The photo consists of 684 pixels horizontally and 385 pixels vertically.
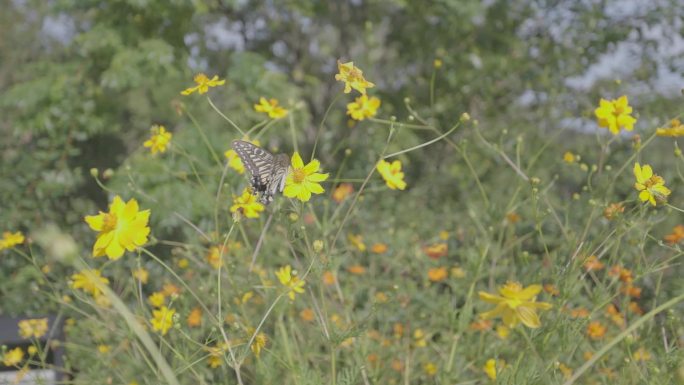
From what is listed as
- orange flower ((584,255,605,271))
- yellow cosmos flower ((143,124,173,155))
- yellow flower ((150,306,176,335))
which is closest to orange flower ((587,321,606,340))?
orange flower ((584,255,605,271))

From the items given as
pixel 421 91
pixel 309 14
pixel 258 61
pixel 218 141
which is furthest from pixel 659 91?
pixel 218 141

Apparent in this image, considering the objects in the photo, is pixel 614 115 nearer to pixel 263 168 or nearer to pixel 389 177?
pixel 389 177

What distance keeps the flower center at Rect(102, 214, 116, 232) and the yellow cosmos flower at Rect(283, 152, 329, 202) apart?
10.8 inches

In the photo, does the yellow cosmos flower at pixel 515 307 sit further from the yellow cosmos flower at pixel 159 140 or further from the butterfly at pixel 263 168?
the yellow cosmos flower at pixel 159 140

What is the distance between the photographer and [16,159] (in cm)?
349

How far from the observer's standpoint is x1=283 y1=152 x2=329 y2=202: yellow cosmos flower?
3.42ft

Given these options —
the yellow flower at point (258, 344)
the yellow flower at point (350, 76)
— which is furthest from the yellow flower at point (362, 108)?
the yellow flower at point (258, 344)

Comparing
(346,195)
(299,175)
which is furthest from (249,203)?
(346,195)

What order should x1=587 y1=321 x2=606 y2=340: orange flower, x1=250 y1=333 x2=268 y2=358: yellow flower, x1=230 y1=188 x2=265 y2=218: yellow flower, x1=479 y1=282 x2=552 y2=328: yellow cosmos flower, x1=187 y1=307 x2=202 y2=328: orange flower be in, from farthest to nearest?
x1=187 y1=307 x2=202 y2=328: orange flower, x1=587 y1=321 x2=606 y2=340: orange flower, x1=230 y1=188 x2=265 y2=218: yellow flower, x1=250 y1=333 x2=268 y2=358: yellow flower, x1=479 y1=282 x2=552 y2=328: yellow cosmos flower

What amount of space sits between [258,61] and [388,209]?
3.86 feet

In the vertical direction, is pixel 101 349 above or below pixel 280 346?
below

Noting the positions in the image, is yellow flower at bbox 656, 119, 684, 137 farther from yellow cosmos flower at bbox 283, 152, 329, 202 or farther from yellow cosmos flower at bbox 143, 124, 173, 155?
yellow cosmos flower at bbox 143, 124, 173, 155

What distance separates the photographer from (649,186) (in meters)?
1.14

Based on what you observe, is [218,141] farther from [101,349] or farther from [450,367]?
[450,367]
